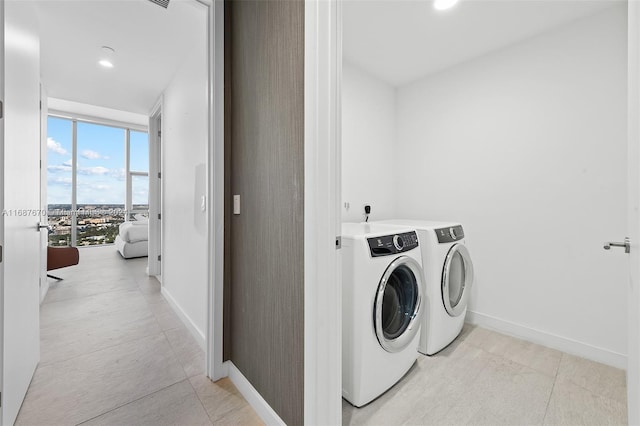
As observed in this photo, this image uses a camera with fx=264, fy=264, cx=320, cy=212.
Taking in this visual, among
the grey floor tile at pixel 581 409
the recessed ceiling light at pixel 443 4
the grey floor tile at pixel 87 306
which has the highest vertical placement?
the recessed ceiling light at pixel 443 4

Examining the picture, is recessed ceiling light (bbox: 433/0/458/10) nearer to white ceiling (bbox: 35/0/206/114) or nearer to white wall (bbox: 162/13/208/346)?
white ceiling (bbox: 35/0/206/114)

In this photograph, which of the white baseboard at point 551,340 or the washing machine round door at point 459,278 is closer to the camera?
the white baseboard at point 551,340

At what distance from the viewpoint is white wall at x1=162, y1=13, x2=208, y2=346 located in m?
2.05

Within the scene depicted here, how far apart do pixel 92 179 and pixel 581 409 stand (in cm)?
774

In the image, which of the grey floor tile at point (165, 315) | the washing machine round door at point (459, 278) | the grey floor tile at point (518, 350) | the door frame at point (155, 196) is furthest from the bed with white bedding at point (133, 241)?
the grey floor tile at point (518, 350)

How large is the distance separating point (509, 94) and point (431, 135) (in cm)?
70

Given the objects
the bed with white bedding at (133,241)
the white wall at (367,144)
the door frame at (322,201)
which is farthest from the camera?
the bed with white bedding at (133,241)

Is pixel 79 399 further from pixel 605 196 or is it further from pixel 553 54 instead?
pixel 553 54

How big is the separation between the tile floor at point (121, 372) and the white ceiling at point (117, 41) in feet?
7.43

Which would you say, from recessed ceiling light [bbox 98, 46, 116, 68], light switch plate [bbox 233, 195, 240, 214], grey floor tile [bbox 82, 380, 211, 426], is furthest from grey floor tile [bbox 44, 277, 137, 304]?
light switch plate [bbox 233, 195, 240, 214]

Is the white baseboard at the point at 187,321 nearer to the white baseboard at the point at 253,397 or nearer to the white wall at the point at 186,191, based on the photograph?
the white wall at the point at 186,191

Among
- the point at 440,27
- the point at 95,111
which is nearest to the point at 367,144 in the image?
the point at 440,27

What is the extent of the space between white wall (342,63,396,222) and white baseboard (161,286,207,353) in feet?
5.01

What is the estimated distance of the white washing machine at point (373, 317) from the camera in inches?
53.3
